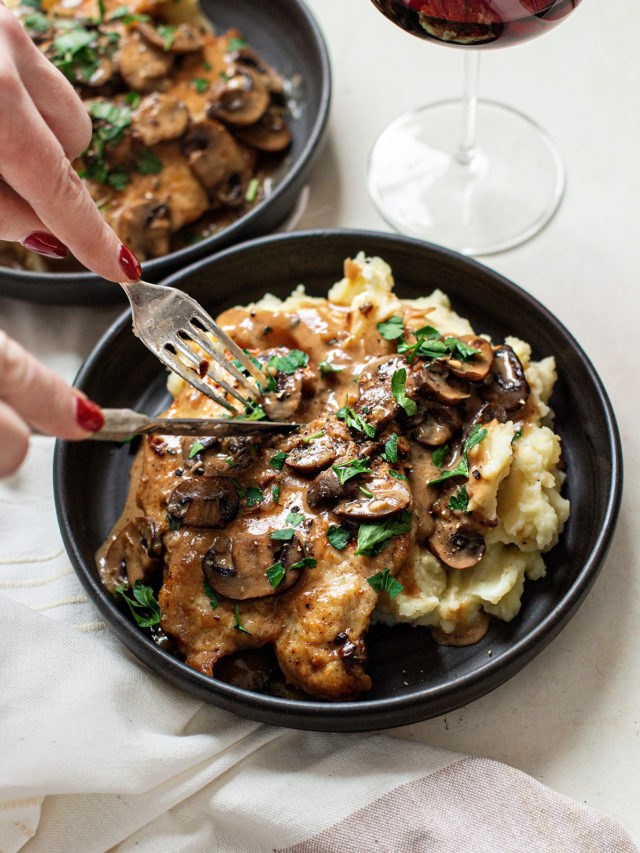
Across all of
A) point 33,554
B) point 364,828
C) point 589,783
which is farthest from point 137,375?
point 589,783

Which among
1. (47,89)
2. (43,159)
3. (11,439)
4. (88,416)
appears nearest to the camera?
(11,439)

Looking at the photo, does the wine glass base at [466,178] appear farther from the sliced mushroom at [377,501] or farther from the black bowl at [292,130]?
the sliced mushroom at [377,501]

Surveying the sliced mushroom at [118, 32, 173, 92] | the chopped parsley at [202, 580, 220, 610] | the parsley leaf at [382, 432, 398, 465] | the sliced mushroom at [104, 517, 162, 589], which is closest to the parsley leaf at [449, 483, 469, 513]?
the parsley leaf at [382, 432, 398, 465]

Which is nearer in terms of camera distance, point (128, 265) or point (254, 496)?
point (128, 265)

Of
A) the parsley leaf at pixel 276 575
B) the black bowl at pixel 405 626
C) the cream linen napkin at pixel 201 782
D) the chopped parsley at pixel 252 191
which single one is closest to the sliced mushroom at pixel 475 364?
the black bowl at pixel 405 626

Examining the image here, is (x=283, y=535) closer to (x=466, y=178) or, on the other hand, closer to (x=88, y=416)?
(x=88, y=416)

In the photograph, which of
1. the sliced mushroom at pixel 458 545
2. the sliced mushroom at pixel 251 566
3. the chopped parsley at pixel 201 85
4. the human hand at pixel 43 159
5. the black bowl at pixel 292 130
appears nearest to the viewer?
the human hand at pixel 43 159

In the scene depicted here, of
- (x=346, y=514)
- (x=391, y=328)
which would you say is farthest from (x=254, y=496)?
(x=391, y=328)
